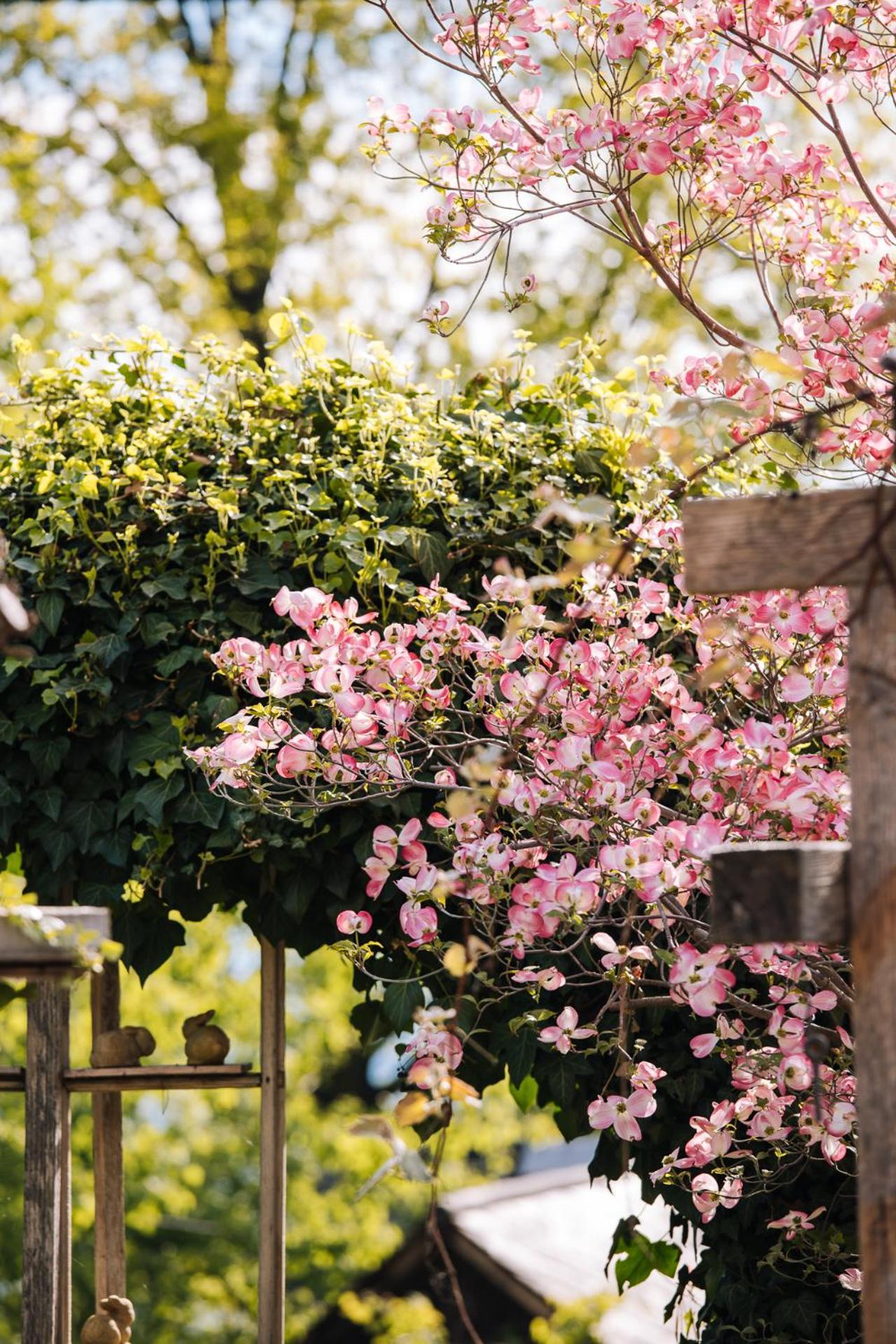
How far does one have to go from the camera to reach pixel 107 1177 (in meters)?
2.48

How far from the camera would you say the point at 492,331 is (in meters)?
9.12

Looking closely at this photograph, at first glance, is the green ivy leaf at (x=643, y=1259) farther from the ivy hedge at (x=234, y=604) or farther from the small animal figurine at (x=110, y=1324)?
the small animal figurine at (x=110, y=1324)

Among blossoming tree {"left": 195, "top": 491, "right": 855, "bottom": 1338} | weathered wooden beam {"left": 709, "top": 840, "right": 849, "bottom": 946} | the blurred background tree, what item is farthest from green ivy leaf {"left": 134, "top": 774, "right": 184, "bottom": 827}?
the blurred background tree

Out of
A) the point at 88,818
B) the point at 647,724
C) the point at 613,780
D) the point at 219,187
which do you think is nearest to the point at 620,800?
the point at 613,780

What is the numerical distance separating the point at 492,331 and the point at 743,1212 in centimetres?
753

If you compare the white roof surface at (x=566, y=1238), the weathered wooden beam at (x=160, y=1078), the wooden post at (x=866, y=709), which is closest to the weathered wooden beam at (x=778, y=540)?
the wooden post at (x=866, y=709)

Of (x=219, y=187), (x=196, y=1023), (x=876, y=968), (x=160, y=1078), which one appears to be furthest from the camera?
(x=219, y=187)

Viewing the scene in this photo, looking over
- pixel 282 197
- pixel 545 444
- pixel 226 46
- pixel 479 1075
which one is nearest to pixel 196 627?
pixel 545 444

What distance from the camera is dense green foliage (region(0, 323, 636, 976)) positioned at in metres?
2.30

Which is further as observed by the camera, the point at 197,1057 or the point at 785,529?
the point at 197,1057

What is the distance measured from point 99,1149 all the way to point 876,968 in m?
1.74

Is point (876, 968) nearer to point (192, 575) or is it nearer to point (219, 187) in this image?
point (192, 575)

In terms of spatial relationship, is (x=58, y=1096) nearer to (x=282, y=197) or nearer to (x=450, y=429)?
(x=450, y=429)

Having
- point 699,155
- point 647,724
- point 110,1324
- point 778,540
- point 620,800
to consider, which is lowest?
point 110,1324
